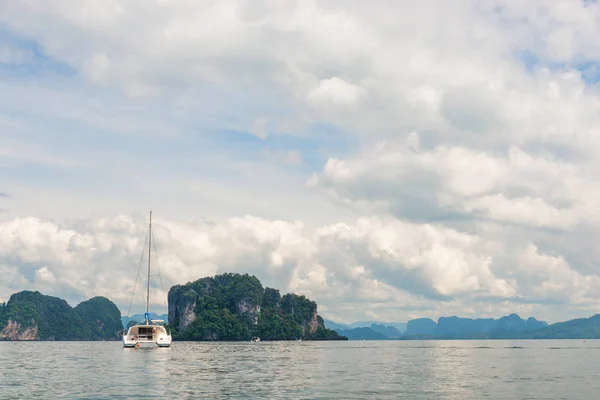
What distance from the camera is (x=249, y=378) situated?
76.0 metres

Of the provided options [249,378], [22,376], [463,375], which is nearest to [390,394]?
[249,378]

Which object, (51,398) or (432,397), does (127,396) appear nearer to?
(51,398)

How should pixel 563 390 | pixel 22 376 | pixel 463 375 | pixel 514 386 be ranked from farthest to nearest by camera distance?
pixel 463 375
pixel 22 376
pixel 514 386
pixel 563 390

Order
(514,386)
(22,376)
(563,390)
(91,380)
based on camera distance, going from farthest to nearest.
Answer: (22,376) < (91,380) < (514,386) < (563,390)

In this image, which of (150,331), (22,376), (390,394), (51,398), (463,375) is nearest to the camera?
(51,398)

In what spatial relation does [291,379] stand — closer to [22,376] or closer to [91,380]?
[91,380]

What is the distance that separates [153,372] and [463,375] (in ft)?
139

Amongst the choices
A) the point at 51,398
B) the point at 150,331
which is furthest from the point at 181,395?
the point at 150,331

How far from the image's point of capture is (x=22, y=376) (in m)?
79.9

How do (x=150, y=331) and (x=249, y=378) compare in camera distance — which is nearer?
(x=249, y=378)

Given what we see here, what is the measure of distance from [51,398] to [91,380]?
59.5 feet

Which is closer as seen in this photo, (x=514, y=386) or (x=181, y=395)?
(x=181, y=395)

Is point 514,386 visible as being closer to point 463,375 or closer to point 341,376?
point 463,375

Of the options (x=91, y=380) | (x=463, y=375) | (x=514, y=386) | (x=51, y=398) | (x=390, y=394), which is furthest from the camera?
(x=463, y=375)
